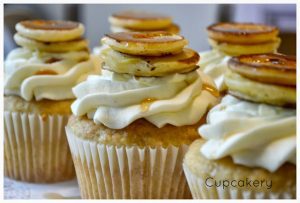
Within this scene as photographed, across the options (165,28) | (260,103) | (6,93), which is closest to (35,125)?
(6,93)

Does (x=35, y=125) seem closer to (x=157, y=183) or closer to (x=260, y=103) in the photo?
(x=157, y=183)

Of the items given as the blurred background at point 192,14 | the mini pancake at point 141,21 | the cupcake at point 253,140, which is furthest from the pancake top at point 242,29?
the blurred background at point 192,14

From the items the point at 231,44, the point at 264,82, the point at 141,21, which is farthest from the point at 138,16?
the point at 264,82

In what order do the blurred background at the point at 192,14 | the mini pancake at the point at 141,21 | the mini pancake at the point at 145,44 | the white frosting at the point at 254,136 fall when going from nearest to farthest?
the white frosting at the point at 254,136 < the mini pancake at the point at 145,44 < the mini pancake at the point at 141,21 < the blurred background at the point at 192,14

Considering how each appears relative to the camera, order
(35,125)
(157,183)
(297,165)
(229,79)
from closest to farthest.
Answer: (297,165) → (229,79) → (157,183) → (35,125)

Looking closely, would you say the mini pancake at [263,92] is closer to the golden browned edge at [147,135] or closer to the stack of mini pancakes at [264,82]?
the stack of mini pancakes at [264,82]

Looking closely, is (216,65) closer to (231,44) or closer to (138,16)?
(231,44)
